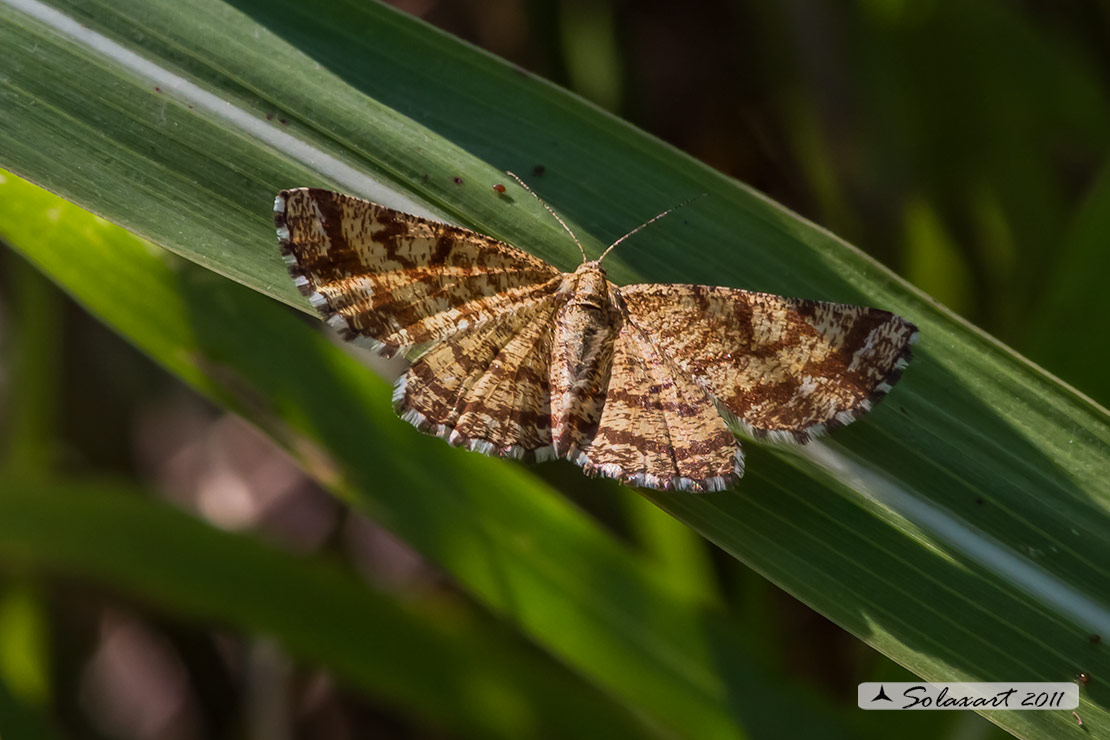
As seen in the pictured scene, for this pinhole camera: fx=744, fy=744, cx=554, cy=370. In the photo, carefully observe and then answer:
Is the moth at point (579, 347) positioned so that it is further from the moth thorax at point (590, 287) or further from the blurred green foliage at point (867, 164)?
the blurred green foliage at point (867, 164)

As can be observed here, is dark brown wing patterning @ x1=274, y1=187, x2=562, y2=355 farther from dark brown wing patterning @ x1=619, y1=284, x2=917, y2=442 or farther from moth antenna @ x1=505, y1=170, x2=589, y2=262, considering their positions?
dark brown wing patterning @ x1=619, y1=284, x2=917, y2=442

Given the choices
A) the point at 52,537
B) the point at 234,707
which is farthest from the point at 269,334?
the point at 234,707

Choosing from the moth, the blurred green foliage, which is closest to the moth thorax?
the moth

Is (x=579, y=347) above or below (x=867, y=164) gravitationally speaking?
below

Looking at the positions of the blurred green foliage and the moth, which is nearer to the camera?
the moth

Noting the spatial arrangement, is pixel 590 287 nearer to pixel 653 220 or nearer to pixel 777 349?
pixel 653 220

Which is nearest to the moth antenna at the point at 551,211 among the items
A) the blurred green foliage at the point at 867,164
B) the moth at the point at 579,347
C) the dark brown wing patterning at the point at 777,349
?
the moth at the point at 579,347

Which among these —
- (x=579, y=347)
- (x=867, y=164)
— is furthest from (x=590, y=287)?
(x=867, y=164)

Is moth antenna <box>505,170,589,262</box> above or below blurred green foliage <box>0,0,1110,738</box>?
below
